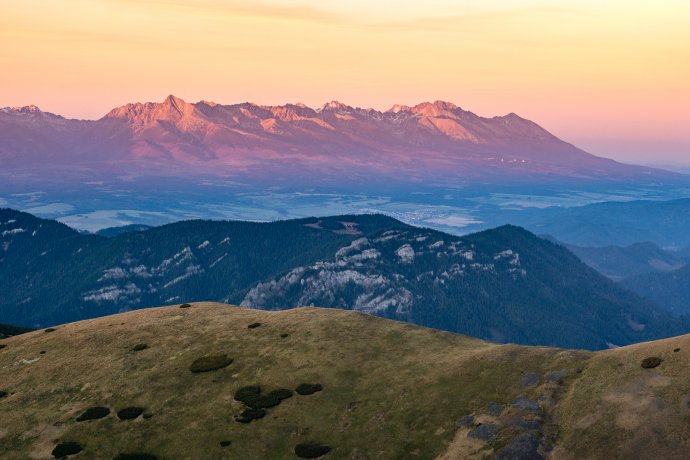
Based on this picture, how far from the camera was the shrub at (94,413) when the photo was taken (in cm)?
6856

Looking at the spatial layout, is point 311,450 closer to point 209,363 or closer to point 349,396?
point 349,396

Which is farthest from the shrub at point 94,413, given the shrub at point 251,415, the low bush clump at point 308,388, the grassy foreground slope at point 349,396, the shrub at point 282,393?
the low bush clump at point 308,388

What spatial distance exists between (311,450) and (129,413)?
21171 millimetres

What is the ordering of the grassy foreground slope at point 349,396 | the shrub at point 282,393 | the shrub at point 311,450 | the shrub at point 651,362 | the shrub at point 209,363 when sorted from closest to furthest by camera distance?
the grassy foreground slope at point 349,396 → the shrub at point 311,450 → the shrub at point 651,362 → the shrub at point 282,393 → the shrub at point 209,363

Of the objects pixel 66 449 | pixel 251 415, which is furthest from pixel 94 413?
pixel 251 415

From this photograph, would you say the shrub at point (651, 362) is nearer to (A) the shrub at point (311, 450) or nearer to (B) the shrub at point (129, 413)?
(A) the shrub at point (311, 450)

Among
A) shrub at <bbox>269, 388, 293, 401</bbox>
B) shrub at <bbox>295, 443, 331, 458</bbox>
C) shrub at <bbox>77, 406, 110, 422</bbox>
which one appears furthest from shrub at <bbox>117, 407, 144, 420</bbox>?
shrub at <bbox>295, 443, 331, 458</bbox>

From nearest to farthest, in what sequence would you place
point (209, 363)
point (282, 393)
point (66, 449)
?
point (66, 449) → point (282, 393) → point (209, 363)

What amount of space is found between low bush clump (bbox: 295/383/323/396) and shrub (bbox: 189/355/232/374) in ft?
39.8

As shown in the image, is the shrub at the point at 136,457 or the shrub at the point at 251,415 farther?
the shrub at the point at 251,415

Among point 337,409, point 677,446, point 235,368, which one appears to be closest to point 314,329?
point 235,368

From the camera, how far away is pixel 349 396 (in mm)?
70750

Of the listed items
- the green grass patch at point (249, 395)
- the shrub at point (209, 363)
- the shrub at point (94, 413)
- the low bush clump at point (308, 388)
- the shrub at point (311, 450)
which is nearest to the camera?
the shrub at point (311, 450)

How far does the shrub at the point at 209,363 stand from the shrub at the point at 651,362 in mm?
46457
